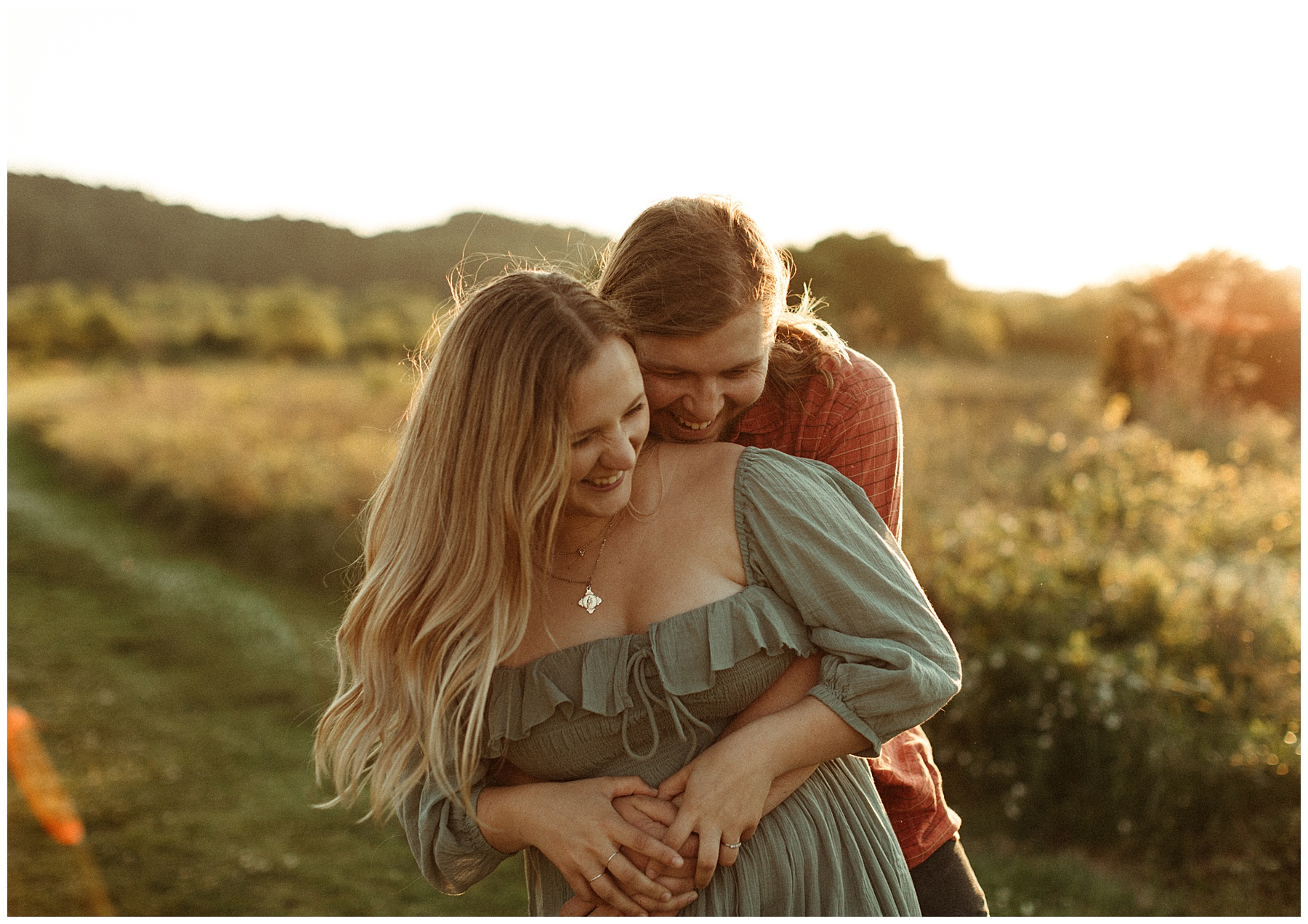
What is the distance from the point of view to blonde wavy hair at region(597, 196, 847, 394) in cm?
194

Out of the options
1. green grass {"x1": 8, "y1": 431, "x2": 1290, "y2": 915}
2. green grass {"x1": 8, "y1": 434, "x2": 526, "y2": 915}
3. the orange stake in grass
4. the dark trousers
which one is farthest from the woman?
the orange stake in grass

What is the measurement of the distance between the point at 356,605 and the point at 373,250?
47.7 ft

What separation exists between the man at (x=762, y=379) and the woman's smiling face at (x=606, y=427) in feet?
0.64

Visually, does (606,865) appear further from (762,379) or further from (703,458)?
(762,379)

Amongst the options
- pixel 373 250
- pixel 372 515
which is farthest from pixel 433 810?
pixel 373 250

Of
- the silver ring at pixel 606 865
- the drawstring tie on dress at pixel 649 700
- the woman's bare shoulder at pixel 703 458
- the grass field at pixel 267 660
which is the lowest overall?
the grass field at pixel 267 660

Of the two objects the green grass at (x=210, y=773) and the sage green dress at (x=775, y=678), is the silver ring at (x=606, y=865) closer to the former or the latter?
the sage green dress at (x=775, y=678)

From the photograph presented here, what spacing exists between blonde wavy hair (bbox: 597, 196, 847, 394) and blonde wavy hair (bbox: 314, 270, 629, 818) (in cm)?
17

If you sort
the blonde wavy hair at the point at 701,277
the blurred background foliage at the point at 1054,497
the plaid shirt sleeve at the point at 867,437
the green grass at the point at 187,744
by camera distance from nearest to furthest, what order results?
the blonde wavy hair at the point at 701,277
the plaid shirt sleeve at the point at 867,437
the blurred background foliage at the point at 1054,497
the green grass at the point at 187,744

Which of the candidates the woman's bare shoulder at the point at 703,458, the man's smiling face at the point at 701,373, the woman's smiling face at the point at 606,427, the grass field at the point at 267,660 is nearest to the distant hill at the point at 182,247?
the grass field at the point at 267,660

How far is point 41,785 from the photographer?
5398 millimetres

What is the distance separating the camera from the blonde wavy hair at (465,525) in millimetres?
1721

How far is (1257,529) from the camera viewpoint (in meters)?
4.97

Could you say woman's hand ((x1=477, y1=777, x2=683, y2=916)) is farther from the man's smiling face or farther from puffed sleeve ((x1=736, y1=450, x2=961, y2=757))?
the man's smiling face
